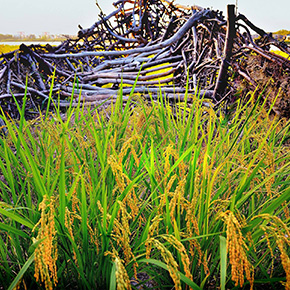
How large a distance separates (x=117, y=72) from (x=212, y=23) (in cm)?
124

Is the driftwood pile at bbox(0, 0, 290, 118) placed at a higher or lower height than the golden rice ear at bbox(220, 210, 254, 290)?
higher

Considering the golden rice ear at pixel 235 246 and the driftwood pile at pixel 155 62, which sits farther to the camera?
the driftwood pile at pixel 155 62

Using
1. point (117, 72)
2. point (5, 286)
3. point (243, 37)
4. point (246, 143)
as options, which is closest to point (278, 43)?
point (243, 37)

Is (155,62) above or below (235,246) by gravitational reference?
above

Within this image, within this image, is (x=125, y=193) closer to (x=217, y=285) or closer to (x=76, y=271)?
(x=76, y=271)

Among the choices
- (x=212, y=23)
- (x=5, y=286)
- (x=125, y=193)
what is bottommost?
(x=5, y=286)

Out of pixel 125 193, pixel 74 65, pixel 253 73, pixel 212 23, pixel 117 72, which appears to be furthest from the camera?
pixel 74 65

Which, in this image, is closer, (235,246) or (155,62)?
(235,246)

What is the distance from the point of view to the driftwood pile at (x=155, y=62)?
243 cm

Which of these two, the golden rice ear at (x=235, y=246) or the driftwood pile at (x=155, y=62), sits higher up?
the driftwood pile at (x=155, y=62)

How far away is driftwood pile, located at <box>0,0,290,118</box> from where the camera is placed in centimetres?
243

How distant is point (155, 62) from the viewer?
3631 millimetres

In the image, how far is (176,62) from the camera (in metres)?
3.48

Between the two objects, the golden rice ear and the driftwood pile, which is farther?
the driftwood pile
